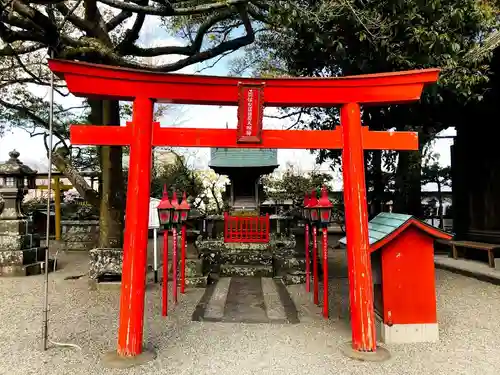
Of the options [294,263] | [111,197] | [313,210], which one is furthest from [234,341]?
[294,263]

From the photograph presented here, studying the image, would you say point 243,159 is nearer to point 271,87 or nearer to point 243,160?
point 243,160

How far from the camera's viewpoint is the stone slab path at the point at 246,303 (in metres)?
7.00

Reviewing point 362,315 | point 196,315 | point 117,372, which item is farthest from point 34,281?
point 362,315

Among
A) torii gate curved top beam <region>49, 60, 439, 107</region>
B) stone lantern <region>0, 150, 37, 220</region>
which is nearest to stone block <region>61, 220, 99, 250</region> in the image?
stone lantern <region>0, 150, 37, 220</region>

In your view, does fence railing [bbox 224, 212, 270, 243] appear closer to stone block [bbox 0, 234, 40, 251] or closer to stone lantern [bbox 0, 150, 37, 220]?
stone block [bbox 0, 234, 40, 251]

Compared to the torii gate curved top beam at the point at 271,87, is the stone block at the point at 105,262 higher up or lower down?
lower down

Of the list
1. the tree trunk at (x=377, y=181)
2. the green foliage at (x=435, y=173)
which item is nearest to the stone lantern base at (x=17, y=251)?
the tree trunk at (x=377, y=181)

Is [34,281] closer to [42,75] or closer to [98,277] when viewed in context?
[98,277]

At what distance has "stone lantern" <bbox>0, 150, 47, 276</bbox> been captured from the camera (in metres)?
11.4

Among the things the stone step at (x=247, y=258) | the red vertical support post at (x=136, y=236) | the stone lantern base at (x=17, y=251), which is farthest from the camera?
the stone step at (x=247, y=258)

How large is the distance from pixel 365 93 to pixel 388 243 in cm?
213

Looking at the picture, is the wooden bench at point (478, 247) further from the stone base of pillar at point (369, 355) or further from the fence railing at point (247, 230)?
the stone base of pillar at point (369, 355)

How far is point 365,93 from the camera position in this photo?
5.27m

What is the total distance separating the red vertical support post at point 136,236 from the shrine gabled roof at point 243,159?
11637mm
